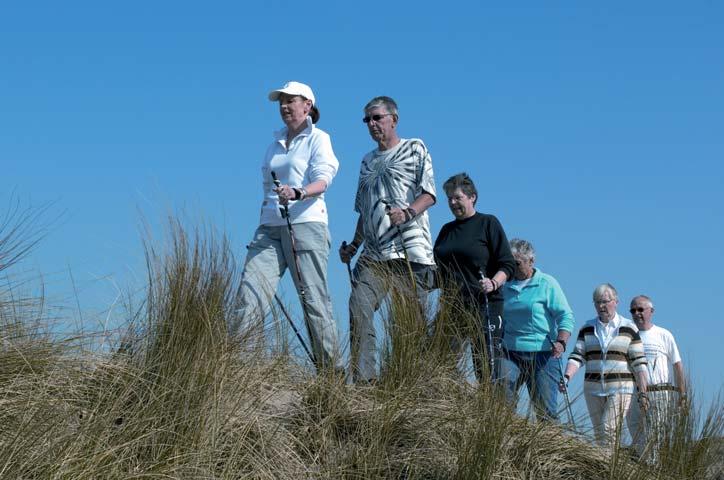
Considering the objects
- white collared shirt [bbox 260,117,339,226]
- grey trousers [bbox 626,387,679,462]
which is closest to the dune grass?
grey trousers [bbox 626,387,679,462]

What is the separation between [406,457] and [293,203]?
75.7 inches

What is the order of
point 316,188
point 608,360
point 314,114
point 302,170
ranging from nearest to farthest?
point 316,188
point 302,170
point 314,114
point 608,360

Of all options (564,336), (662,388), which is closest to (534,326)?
(564,336)

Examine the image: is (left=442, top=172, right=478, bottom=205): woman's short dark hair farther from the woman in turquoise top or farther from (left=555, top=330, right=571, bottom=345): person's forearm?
(left=555, top=330, right=571, bottom=345): person's forearm

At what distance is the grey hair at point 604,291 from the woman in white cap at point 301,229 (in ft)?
8.00

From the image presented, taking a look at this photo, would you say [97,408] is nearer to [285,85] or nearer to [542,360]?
[285,85]

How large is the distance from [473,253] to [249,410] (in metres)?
2.02

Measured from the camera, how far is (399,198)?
7.93 metres

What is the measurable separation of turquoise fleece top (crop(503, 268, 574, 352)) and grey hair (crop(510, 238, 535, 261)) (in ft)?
0.52

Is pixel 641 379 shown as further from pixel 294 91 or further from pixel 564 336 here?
pixel 294 91

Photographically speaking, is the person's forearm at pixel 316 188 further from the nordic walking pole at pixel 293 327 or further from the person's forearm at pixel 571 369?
the person's forearm at pixel 571 369

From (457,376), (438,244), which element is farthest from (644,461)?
(438,244)

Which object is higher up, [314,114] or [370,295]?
[314,114]

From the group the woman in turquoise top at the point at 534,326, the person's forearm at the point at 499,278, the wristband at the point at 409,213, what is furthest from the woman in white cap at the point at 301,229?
the woman in turquoise top at the point at 534,326
